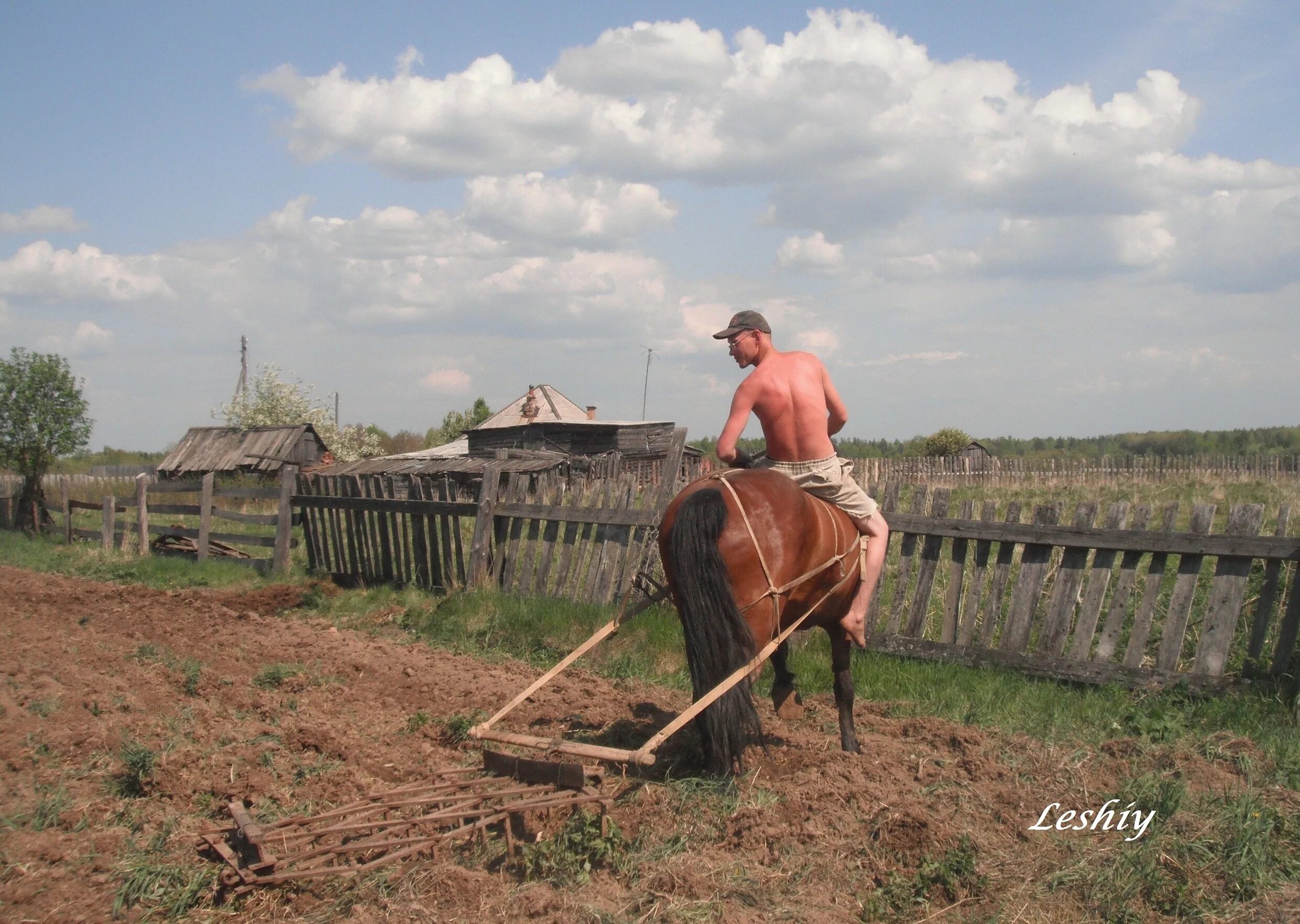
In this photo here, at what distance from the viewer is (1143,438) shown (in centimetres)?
10856

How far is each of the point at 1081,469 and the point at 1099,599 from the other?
3582cm

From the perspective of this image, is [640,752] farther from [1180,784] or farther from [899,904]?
[1180,784]

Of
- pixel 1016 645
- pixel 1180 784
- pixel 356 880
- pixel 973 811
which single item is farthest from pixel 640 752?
pixel 1016 645

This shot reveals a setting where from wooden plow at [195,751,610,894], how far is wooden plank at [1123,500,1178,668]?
3.89 m

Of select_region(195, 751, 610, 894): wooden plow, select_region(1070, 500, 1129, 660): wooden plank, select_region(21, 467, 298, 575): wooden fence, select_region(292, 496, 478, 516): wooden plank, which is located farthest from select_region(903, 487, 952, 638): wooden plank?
select_region(21, 467, 298, 575): wooden fence

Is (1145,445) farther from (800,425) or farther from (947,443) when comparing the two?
(800,425)

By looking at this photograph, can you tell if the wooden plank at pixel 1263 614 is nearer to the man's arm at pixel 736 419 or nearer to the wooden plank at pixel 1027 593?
the wooden plank at pixel 1027 593

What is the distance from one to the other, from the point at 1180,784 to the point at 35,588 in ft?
43.5

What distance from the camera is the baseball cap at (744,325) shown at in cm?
517

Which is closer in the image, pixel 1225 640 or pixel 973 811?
pixel 973 811

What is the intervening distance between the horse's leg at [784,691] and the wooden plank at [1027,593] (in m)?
2.09

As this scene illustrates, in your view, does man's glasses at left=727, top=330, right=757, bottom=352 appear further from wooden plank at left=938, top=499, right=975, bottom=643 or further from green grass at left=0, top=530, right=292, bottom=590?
green grass at left=0, top=530, right=292, bottom=590

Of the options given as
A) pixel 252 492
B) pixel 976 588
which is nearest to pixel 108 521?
pixel 252 492

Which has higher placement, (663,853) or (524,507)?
(524,507)
